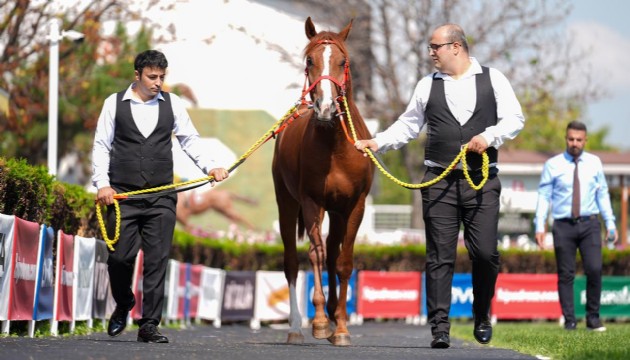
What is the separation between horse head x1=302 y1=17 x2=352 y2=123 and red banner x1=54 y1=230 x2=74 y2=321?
303 cm

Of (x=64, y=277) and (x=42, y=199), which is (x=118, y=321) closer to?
(x=42, y=199)

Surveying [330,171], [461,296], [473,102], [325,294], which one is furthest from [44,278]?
[461,296]

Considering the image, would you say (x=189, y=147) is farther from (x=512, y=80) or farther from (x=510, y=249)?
(x=512, y=80)

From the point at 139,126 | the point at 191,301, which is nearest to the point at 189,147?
the point at 139,126

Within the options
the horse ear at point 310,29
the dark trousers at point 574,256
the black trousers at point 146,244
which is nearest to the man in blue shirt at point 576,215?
the dark trousers at point 574,256

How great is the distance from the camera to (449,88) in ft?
29.3

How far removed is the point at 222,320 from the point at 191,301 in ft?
8.39

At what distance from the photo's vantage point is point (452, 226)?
29.5 ft

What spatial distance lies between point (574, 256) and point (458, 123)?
564 cm

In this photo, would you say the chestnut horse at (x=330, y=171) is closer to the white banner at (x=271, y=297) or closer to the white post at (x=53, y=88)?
the white post at (x=53, y=88)

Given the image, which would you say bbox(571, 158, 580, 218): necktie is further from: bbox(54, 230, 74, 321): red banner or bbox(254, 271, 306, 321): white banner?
bbox(254, 271, 306, 321): white banner

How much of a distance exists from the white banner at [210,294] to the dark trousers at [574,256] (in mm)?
7211

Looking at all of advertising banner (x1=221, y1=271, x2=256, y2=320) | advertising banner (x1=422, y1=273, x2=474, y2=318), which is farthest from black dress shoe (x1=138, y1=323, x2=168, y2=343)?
advertising banner (x1=422, y1=273, x2=474, y2=318)

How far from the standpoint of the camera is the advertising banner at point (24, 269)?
9773 mm
